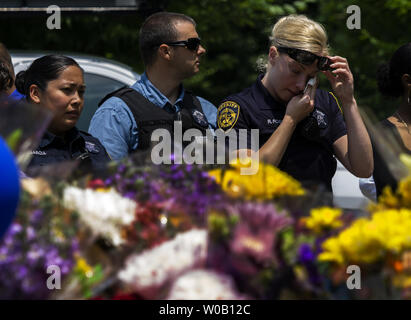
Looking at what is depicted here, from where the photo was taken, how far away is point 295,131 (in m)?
3.52

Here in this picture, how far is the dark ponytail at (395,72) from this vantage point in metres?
3.87

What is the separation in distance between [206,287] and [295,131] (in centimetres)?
171

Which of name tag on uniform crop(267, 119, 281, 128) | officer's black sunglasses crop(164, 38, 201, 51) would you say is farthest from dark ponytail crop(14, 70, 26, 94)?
name tag on uniform crop(267, 119, 281, 128)

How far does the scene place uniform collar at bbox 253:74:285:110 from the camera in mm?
3539

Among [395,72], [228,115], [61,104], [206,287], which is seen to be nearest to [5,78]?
[61,104]

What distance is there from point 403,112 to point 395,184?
5.54ft

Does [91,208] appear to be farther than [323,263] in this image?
Yes

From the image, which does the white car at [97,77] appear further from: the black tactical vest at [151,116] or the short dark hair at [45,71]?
the short dark hair at [45,71]

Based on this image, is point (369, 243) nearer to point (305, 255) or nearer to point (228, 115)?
point (305, 255)

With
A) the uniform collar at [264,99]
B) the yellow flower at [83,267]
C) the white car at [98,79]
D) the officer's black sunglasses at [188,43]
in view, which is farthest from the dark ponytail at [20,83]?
the yellow flower at [83,267]

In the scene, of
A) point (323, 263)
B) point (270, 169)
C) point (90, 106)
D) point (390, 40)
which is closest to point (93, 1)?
point (90, 106)

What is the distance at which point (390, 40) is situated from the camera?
32.3 ft

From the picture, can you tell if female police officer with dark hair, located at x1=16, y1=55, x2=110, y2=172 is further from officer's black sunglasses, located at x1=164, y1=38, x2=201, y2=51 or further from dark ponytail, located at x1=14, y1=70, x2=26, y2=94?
officer's black sunglasses, located at x1=164, y1=38, x2=201, y2=51

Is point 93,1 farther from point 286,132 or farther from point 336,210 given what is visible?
point 336,210
